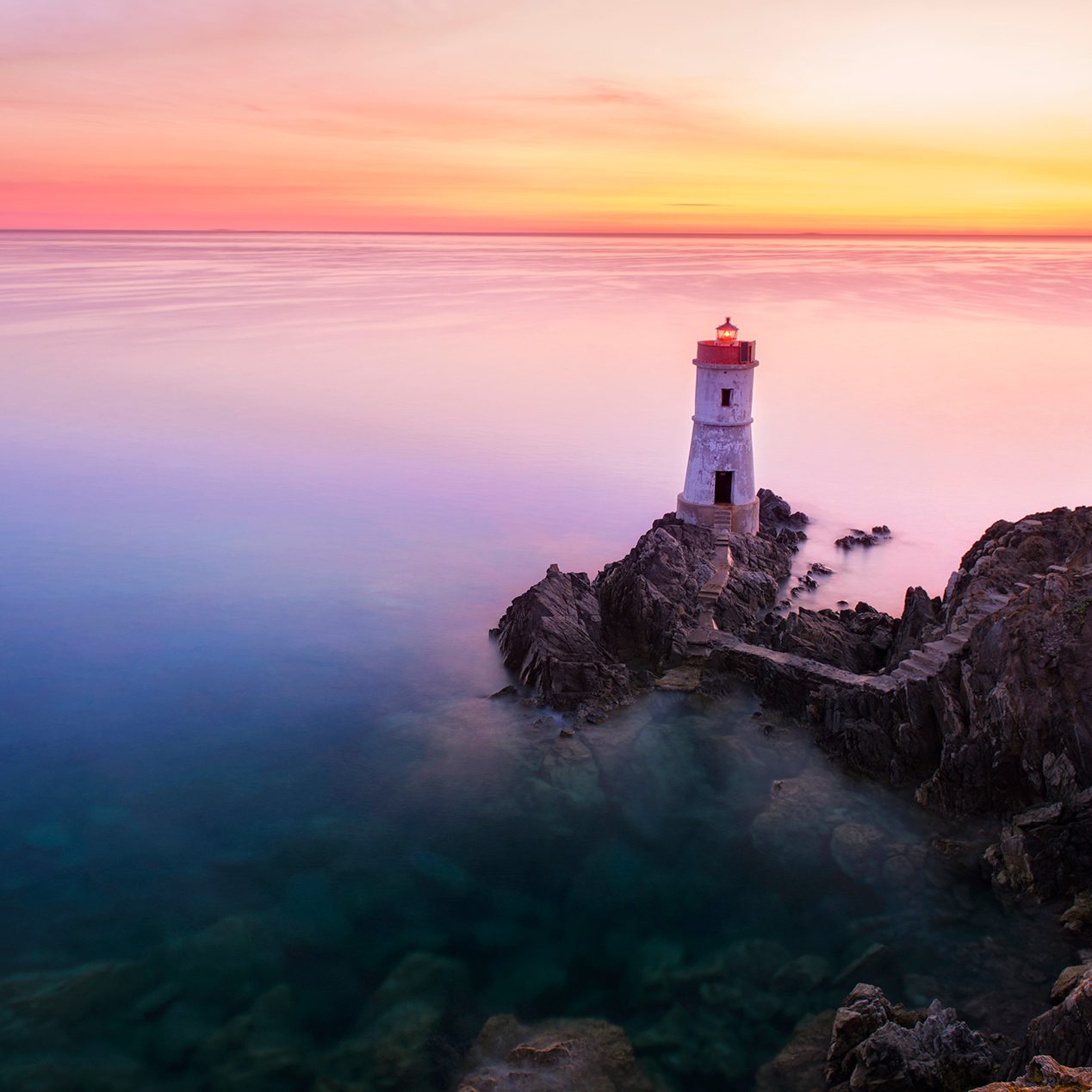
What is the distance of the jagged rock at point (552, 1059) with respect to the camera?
11.4 metres

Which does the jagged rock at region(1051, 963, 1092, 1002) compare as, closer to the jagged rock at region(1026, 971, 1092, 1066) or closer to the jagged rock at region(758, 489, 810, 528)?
the jagged rock at region(1026, 971, 1092, 1066)

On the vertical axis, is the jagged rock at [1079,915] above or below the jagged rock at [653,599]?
below

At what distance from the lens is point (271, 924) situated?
47.2ft

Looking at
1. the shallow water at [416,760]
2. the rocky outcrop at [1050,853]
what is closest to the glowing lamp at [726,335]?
the shallow water at [416,760]

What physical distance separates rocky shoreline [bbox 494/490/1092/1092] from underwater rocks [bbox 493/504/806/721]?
0.04m

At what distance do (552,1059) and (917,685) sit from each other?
891 cm

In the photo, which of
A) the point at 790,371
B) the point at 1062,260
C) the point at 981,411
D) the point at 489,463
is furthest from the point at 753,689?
the point at 1062,260

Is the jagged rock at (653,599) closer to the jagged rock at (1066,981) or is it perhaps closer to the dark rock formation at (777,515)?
the dark rock formation at (777,515)

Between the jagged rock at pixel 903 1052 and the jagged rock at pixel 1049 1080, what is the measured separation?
1.87 metres

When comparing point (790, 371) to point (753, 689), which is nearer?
point (753, 689)

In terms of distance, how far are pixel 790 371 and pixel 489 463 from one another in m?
29.8

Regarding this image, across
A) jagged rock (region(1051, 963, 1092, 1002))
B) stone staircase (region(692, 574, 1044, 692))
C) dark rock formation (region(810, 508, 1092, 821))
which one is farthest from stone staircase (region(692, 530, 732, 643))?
jagged rock (region(1051, 963, 1092, 1002))

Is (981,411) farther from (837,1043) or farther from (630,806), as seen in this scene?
(837,1043)

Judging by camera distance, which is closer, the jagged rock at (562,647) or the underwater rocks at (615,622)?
the jagged rock at (562,647)
